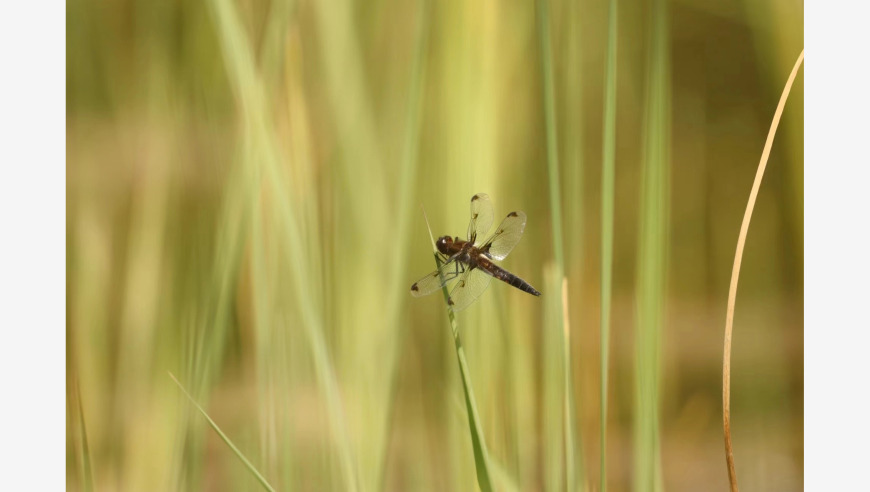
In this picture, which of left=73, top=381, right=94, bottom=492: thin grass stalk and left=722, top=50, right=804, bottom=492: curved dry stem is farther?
left=73, top=381, right=94, bottom=492: thin grass stalk

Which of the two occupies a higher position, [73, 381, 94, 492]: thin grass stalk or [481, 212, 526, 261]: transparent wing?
[481, 212, 526, 261]: transparent wing

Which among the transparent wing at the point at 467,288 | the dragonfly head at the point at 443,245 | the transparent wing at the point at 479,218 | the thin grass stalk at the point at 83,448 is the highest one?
the transparent wing at the point at 479,218

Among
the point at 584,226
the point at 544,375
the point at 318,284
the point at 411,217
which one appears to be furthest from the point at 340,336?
the point at 584,226

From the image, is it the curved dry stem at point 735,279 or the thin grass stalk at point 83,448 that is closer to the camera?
the curved dry stem at point 735,279

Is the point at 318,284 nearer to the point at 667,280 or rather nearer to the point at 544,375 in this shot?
the point at 544,375

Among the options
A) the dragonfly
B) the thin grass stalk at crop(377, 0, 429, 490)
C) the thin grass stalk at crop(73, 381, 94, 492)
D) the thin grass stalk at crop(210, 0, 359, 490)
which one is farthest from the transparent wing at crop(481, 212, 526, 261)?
the thin grass stalk at crop(73, 381, 94, 492)

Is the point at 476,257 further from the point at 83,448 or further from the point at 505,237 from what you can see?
the point at 83,448

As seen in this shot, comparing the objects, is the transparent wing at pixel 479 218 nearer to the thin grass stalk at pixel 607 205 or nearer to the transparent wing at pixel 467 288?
the transparent wing at pixel 467 288

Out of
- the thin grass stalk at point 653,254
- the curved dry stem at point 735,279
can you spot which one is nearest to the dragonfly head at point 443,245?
the thin grass stalk at point 653,254

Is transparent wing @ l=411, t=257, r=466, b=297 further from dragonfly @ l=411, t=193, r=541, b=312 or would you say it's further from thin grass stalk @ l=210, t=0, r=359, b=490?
thin grass stalk @ l=210, t=0, r=359, b=490
